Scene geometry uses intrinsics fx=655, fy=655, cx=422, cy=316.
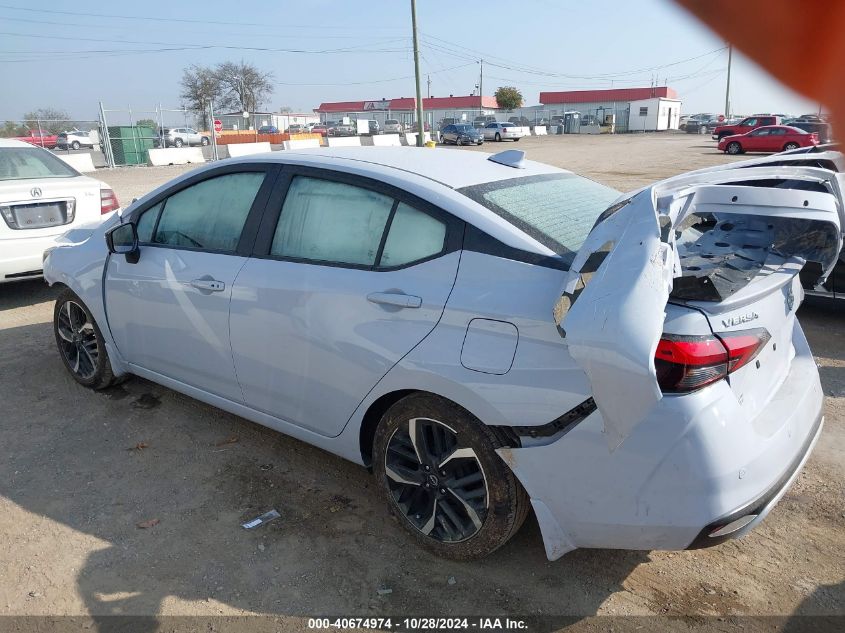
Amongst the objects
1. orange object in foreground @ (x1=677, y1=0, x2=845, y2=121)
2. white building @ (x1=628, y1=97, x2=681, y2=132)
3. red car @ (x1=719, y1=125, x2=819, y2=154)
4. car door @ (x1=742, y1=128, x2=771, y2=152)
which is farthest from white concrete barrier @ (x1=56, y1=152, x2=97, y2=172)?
white building @ (x1=628, y1=97, x2=681, y2=132)

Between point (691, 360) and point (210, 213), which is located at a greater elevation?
point (210, 213)

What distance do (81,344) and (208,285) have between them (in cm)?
171

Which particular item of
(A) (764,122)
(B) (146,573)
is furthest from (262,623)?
(A) (764,122)

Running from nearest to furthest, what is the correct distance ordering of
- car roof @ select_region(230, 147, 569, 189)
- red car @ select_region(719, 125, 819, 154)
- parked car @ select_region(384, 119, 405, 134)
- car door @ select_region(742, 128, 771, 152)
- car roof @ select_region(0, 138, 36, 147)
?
car roof @ select_region(230, 147, 569, 189) → car roof @ select_region(0, 138, 36, 147) → red car @ select_region(719, 125, 819, 154) → car door @ select_region(742, 128, 771, 152) → parked car @ select_region(384, 119, 405, 134)

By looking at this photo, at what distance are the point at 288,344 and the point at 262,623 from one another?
1179 mm

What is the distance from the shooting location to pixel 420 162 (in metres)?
3.15

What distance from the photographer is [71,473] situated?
11.5 feet

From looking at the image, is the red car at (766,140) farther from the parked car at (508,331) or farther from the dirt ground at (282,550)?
the parked car at (508,331)

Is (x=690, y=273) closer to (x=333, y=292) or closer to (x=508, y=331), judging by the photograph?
(x=508, y=331)

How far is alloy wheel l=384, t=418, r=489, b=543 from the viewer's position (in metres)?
2.61

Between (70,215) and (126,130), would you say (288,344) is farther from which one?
(126,130)

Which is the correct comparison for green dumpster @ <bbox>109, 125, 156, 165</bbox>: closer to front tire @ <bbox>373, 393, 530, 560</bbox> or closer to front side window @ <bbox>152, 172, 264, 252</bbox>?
front side window @ <bbox>152, 172, 264, 252</bbox>

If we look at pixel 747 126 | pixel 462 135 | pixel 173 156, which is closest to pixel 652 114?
pixel 462 135

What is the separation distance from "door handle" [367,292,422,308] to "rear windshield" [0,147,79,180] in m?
5.81
